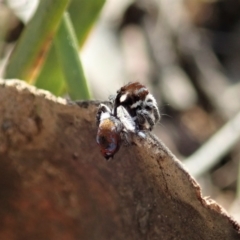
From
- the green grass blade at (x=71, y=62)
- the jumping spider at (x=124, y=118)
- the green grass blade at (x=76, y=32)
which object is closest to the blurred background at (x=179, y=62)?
the green grass blade at (x=76, y=32)

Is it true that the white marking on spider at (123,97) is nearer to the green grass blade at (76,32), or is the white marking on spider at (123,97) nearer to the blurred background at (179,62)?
the green grass blade at (76,32)

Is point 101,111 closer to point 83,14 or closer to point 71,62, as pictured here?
point 71,62

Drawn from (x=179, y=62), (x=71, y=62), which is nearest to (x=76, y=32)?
(x=71, y=62)

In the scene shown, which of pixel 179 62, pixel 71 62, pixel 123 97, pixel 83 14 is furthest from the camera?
pixel 179 62

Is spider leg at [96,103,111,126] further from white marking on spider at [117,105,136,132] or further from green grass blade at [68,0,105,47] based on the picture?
green grass blade at [68,0,105,47]

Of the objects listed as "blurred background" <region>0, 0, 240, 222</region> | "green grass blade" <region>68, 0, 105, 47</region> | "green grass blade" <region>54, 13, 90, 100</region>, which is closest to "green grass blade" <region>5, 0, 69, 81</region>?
"green grass blade" <region>54, 13, 90, 100</region>

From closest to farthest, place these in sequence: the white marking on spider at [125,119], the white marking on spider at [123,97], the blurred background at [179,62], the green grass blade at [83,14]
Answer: the white marking on spider at [125,119], the white marking on spider at [123,97], the green grass blade at [83,14], the blurred background at [179,62]

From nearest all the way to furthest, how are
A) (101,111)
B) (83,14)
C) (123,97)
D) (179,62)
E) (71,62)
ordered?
(101,111) → (123,97) → (71,62) → (83,14) → (179,62)
